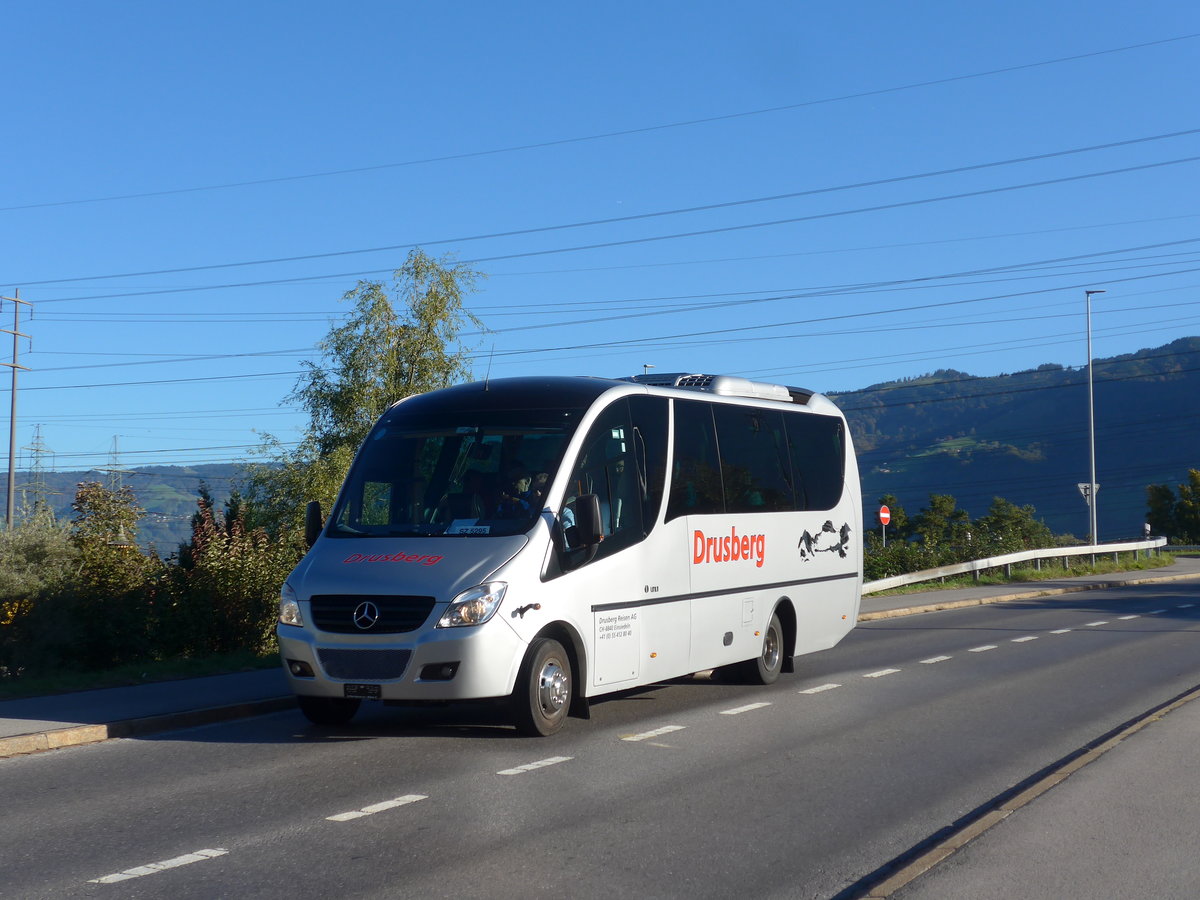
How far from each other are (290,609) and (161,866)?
4.00m

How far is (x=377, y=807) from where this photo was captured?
7.61m

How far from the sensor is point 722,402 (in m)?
13.6

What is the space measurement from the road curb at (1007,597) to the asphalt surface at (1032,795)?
42.9ft

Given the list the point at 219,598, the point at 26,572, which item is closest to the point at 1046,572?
the point at 219,598

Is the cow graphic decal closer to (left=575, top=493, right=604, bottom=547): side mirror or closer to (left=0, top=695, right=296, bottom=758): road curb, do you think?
(left=575, top=493, right=604, bottom=547): side mirror

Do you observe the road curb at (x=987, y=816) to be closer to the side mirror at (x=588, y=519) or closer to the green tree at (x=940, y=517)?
the side mirror at (x=588, y=519)

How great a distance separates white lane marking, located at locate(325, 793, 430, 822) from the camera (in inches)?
289

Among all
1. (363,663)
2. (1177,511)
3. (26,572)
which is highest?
(1177,511)

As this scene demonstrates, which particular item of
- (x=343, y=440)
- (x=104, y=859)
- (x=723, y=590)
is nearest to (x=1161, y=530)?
(x=343, y=440)

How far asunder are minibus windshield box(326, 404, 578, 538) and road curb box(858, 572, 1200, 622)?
13.3 m

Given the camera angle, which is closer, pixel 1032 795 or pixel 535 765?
pixel 1032 795

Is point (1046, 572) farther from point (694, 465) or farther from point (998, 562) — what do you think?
point (694, 465)

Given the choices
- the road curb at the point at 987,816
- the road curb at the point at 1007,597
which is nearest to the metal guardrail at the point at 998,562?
the road curb at the point at 1007,597

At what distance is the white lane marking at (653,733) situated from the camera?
10.3 m
